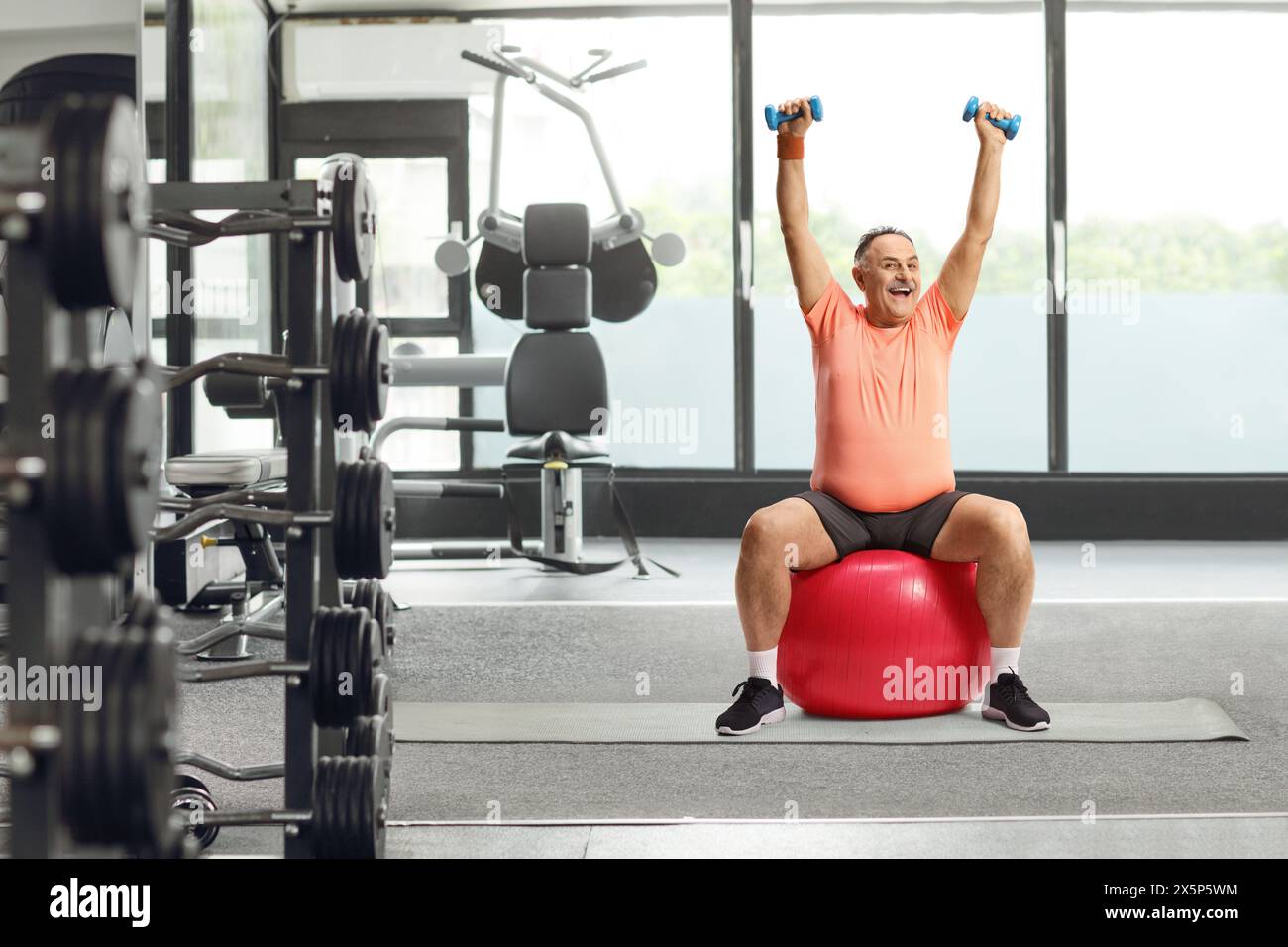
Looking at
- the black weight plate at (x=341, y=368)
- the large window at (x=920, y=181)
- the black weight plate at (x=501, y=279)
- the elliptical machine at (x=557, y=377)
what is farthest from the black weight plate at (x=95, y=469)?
the large window at (x=920, y=181)

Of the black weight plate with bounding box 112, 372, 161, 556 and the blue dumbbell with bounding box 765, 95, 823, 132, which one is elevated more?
the blue dumbbell with bounding box 765, 95, 823, 132

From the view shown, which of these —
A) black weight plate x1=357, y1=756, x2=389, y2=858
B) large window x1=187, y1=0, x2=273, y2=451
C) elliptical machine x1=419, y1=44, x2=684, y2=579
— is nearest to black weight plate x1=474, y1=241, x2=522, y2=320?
elliptical machine x1=419, y1=44, x2=684, y2=579

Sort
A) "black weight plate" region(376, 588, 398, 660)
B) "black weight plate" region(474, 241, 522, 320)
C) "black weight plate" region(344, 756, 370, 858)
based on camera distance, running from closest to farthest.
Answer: "black weight plate" region(344, 756, 370, 858) < "black weight plate" region(376, 588, 398, 660) < "black weight plate" region(474, 241, 522, 320)

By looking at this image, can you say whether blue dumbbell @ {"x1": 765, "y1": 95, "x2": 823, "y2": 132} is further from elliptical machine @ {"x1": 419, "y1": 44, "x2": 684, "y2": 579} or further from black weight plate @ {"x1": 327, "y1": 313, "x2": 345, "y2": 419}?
elliptical machine @ {"x1": 419, "y1": 44, "x2": 684, "y2": 579}

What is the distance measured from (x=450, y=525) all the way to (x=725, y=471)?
51.1 inches

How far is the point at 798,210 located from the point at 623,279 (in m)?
2.68

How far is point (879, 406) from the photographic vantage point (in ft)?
9.29

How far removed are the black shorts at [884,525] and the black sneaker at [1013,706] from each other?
314 mm

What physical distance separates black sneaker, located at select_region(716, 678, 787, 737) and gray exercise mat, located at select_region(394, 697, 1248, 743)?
0.02 metres

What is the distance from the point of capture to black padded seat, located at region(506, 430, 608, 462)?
488cm

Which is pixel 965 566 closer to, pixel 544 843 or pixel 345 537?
pixel 544 843

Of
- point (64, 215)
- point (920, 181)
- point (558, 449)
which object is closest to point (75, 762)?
point (64, 215)

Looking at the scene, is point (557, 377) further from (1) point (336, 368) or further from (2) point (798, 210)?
(1) point (336, 368)
